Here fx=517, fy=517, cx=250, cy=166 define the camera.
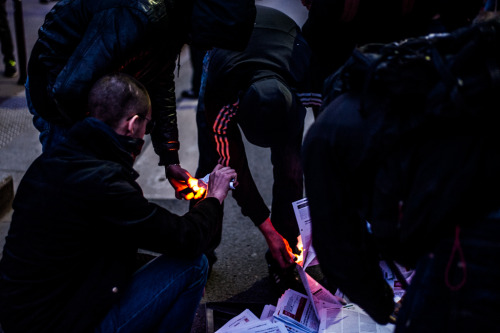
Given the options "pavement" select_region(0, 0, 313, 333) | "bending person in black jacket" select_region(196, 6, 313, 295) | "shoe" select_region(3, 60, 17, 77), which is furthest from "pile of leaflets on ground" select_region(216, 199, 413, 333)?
"shoe" select_region(3, 60, 17, 77)

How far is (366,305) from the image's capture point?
1507mm

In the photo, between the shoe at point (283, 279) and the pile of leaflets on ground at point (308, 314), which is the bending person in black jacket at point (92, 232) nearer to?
the pile of leaflets on ground at point (308, 314)


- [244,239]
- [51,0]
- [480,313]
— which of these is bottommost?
[51,0]

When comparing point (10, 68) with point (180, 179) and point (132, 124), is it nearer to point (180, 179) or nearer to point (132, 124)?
point (180, 179)

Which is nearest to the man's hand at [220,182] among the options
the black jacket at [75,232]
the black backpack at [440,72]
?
the black jacket at [75,232]

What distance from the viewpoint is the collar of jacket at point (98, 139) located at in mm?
1702

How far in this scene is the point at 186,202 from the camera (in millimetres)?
3613

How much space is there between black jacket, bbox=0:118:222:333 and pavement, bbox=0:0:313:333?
652mm

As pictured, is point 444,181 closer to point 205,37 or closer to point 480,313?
point 480,313

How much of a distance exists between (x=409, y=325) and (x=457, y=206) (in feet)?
1.16

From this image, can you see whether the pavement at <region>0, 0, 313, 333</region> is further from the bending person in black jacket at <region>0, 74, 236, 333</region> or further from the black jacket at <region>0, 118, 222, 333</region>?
the black jacket at <region>0, 118, 222, 333</region>

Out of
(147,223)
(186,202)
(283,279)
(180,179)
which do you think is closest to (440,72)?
(147,223)

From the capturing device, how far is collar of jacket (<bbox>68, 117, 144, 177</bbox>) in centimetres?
170

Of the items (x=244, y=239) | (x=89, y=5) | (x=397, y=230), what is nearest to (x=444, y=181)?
(x=397, y=230)
